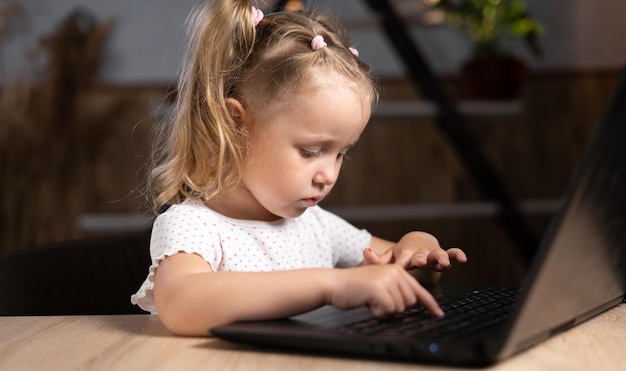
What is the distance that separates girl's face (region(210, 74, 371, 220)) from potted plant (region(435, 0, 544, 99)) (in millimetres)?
2547

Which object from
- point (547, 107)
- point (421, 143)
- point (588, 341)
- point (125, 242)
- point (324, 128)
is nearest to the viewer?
point (588, 341)

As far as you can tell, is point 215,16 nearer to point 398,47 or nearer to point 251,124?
point 251,124

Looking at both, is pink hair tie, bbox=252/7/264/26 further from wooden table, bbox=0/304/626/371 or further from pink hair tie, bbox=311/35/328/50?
wooden table, bbox=0/304/626/371

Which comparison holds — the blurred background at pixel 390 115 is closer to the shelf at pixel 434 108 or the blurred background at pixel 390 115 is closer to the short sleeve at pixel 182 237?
the shelf at pixel 434 108

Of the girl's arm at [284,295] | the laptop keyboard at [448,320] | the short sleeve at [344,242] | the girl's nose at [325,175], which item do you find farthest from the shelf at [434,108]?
the girl's arm at [284,295]

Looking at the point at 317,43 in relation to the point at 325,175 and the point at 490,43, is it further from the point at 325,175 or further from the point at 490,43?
the point at 490,43

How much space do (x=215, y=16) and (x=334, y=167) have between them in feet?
0.82

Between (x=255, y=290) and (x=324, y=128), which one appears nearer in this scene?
(x=255, y=290)

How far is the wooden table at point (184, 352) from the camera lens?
626 millimetres

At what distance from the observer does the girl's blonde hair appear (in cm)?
106

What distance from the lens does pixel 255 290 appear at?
743 mm

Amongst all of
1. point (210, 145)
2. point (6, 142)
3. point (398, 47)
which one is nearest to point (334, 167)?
point (210, 145)

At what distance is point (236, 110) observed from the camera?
42.4 inches

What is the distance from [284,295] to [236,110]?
39 centimetres
